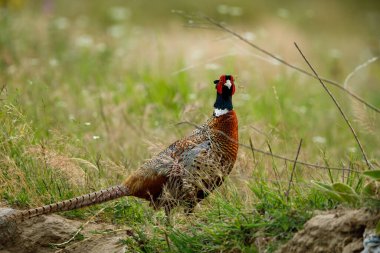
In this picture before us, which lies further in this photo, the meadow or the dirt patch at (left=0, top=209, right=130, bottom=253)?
the dirt patch at (left=0, top=209, right=130, bottom=253)

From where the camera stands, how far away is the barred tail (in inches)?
189

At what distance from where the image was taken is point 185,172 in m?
5.03

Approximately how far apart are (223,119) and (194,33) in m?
8.54

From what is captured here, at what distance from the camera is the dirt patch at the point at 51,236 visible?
4.83m

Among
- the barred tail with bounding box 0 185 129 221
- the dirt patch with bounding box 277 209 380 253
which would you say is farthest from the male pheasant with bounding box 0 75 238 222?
the dirt patch with bounding box 277 209 380 253

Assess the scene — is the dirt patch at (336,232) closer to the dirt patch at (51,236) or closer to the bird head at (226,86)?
the dirt patch at (51,236)

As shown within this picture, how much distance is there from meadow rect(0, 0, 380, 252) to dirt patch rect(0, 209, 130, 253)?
0.17 metres

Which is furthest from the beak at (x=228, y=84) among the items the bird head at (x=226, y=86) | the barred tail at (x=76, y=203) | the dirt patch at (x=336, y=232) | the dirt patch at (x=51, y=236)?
the dirt patch at (x=336, y=232)

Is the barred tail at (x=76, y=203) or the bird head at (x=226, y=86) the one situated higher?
the bird head at (x=226, y=86)

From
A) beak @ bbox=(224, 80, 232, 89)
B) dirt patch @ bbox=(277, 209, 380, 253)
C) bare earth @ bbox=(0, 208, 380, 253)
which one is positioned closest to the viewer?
dirt patch @ bbox=(277, 209, 380, 253)

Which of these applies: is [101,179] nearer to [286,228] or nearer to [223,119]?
[223,119]

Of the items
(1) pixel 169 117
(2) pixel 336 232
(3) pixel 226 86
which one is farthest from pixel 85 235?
(1) pixel 169 117

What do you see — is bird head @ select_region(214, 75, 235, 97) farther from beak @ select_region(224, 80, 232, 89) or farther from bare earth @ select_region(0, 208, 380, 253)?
bare earth @ select_region(0, 208, 380, 253)

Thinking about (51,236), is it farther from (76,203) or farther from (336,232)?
(336,232)
